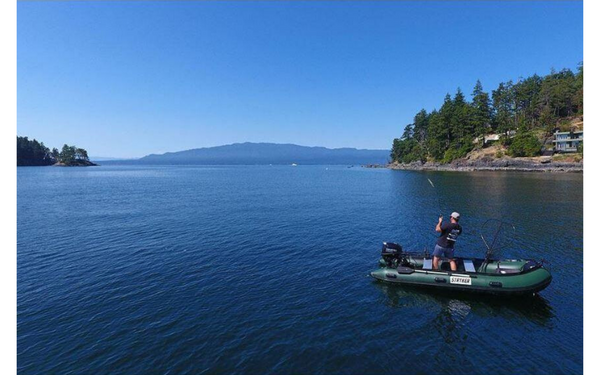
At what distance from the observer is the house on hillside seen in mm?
84969

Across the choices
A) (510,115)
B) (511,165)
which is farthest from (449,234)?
(510,115)

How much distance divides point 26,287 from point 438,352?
23.0 m

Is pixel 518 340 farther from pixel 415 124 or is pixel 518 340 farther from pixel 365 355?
pixel 415 124

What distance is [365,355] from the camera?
10.9 meters

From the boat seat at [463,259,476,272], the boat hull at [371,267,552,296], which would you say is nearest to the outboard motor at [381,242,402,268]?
the boat hull at [371,267,552,296]

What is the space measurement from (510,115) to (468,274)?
399 feet

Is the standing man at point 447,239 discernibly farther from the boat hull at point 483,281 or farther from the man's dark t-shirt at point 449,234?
the boat hull at point 483,281

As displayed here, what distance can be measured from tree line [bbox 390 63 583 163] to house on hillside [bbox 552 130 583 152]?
17.2 feet

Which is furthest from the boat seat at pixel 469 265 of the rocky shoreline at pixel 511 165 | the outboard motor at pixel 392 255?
the rocky shoreline at pixel 511 165

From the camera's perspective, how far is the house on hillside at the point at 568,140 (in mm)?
84969

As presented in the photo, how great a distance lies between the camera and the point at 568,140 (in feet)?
281

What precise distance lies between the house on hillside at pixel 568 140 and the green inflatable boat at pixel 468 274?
100 m

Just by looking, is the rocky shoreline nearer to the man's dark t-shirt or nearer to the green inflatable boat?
the green inflatable boat

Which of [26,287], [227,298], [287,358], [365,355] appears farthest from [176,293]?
[365,355]
